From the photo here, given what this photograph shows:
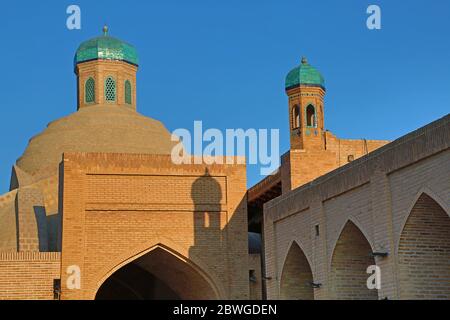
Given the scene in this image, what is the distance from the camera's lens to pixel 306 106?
20172 mm

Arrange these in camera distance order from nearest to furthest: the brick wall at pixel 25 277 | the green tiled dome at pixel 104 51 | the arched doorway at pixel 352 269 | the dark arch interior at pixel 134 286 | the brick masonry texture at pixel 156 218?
the arched doorway at pixel 352 269
the brick wall at pixel 25 277
the brick masonry texture at pixel 156 218
the dark arch interior at pixel 134 286
the green tiled dome at pixel 104 51

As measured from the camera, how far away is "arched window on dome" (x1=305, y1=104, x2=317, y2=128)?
20.2 m

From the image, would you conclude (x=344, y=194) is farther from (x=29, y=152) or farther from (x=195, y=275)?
(x=29, y=152)

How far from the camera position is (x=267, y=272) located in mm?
16875

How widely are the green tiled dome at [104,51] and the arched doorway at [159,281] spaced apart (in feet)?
22.3

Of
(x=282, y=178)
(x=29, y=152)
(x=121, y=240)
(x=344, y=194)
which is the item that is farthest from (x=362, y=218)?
(x=29, y=152)

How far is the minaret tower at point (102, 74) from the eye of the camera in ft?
88.2

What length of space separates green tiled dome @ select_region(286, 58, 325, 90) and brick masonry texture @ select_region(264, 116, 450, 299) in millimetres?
5146

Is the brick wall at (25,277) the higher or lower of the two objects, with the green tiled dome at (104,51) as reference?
lower

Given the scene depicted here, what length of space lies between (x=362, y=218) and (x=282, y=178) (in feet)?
20.9

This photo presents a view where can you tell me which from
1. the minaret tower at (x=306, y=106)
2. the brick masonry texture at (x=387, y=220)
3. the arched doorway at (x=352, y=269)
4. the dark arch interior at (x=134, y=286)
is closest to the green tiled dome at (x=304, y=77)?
the minaret tower at (x=306, y=106)

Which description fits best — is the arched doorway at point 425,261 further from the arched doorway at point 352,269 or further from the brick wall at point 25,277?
the brick wall at point 25,277

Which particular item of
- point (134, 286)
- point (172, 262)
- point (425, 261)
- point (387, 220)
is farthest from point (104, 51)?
point (425, 261)

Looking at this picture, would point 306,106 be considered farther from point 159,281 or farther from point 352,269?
point 352,269
